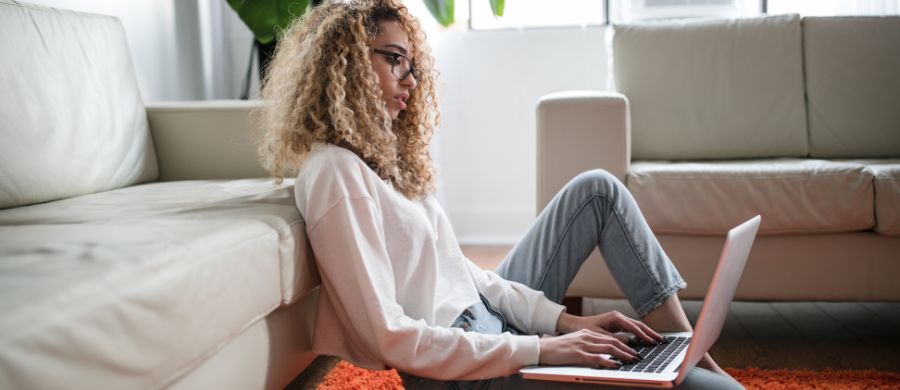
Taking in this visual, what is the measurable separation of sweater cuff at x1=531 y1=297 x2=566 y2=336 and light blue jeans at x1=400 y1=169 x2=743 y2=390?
0.04m

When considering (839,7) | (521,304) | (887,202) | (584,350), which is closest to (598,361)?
(584,350)

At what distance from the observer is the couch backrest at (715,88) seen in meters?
1.93

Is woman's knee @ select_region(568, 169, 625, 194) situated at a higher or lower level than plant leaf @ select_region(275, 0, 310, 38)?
lower

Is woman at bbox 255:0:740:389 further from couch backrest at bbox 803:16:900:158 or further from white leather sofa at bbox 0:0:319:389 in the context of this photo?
couch backrest at bbox 803:16:900:158

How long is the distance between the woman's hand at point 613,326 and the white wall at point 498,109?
5.79 ft

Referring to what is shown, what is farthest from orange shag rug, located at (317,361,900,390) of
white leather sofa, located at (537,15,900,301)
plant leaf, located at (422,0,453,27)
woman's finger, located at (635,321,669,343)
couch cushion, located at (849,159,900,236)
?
plant leaf, located at (422,0,453,27)

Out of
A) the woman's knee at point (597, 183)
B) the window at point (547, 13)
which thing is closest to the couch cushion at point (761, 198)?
the woman's knee at point (597, 183)

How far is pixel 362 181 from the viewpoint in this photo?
30.5 inches

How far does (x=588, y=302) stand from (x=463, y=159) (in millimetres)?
1165

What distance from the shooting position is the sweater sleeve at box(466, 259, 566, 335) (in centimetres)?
96

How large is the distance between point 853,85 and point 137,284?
A: 2.13 m

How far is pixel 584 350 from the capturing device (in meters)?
0.78

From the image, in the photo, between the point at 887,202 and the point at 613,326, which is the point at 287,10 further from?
the point at 887,202

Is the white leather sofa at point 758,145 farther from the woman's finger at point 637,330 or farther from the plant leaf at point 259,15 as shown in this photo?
the plant leaf at point 259,15
